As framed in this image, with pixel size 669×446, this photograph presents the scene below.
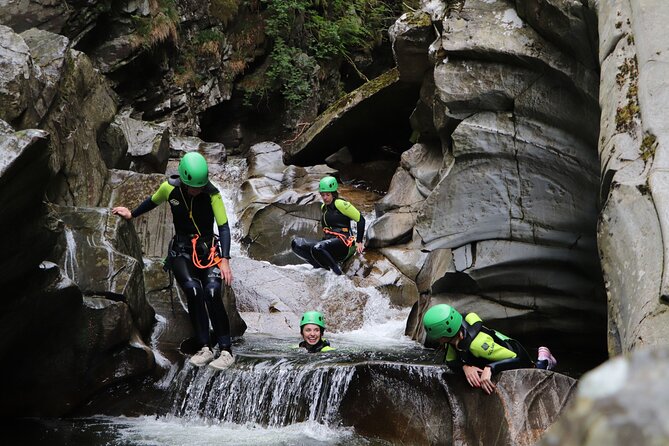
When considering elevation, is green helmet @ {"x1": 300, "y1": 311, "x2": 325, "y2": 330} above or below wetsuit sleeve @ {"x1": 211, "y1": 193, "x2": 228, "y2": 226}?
below

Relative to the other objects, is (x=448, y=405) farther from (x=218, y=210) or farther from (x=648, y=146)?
(x=218, y=210)

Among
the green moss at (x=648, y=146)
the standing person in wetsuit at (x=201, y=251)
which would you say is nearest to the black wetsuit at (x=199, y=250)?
the standing person in wetsuit at (x=201, y=251)

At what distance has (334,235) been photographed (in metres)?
12.2

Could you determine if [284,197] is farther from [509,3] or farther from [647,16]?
[647,16]

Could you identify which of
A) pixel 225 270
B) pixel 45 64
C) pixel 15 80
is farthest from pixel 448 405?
pixel 45 64

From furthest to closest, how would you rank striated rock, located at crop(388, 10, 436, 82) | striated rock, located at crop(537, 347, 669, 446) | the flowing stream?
striated rock, located at crop(388, 10, 436, 82)
the flowing stream
striated rock, located at crop(537, 347, 669, 446)

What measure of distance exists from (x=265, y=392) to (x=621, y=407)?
19.7 ft

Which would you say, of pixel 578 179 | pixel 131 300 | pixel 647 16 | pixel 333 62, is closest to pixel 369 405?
pixel 131 300

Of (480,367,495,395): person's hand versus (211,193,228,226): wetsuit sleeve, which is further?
(211,193,228,226): wetsuit sleeve

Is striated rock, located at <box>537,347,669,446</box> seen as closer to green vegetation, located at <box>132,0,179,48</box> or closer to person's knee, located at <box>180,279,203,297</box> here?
person's knee, located at <box>180,279,203,297</box>

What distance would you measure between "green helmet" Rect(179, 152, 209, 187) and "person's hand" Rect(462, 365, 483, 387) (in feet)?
10.7

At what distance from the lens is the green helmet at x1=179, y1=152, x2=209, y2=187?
22.1ft

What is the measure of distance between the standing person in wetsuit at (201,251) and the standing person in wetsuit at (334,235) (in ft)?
16.2

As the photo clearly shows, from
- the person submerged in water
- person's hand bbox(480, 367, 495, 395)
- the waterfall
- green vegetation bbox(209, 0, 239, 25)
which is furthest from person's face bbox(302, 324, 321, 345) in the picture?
green vegetation bbox(209, 0, 239, 25)
